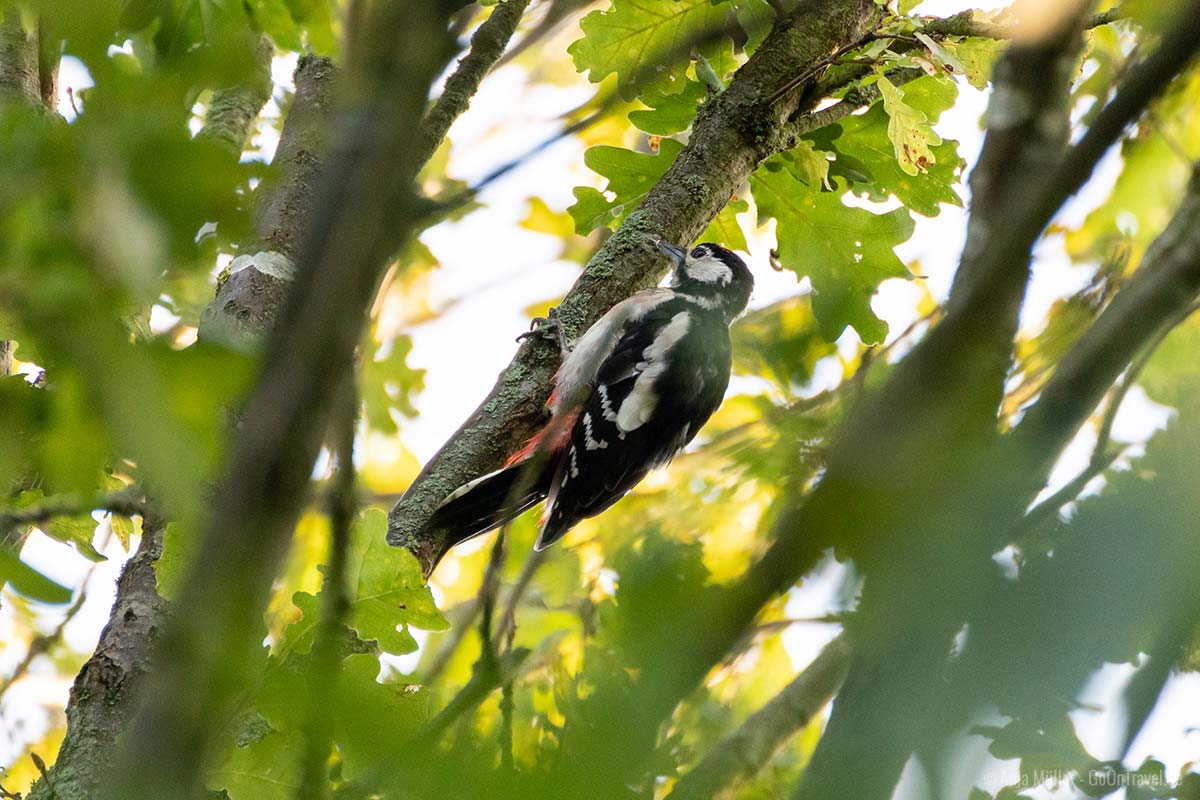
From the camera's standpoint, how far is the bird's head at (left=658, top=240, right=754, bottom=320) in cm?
498

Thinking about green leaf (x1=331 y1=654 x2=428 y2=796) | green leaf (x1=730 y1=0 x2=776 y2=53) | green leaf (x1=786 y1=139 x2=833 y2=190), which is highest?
green leaf (x1=730 y1=0 x2=776 y2=53)

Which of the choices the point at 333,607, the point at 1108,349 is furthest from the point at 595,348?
the point at 333,607

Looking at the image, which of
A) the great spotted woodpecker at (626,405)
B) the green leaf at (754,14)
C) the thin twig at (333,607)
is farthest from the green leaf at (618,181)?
the thin twig at (333,607)

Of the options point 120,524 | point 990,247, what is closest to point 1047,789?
point 990,247

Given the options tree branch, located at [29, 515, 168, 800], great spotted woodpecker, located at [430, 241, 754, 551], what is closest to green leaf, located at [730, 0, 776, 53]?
great spotted woodpecker, located at [430, 241, 754, 551]

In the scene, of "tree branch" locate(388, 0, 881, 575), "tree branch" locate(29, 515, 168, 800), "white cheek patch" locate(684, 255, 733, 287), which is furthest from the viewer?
"white cheek patch" locate(684, 255, 733, 287)

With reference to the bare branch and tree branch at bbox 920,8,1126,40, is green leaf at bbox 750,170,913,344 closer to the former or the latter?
tree branch at bbox 920,8,1126,40

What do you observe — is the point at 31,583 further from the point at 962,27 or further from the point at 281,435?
the point at 962,27

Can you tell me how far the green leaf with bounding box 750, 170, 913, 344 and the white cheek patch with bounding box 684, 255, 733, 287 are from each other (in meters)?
1.49

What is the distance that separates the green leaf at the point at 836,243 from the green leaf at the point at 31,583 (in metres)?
2.46

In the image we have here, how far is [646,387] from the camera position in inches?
169

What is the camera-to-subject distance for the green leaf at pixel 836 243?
10.7 ft

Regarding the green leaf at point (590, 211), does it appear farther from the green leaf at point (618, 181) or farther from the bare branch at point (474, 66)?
the bare branch at point (474, 66)

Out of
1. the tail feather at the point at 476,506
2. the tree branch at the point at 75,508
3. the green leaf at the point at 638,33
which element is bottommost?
the tree branch at the point at 75,508
